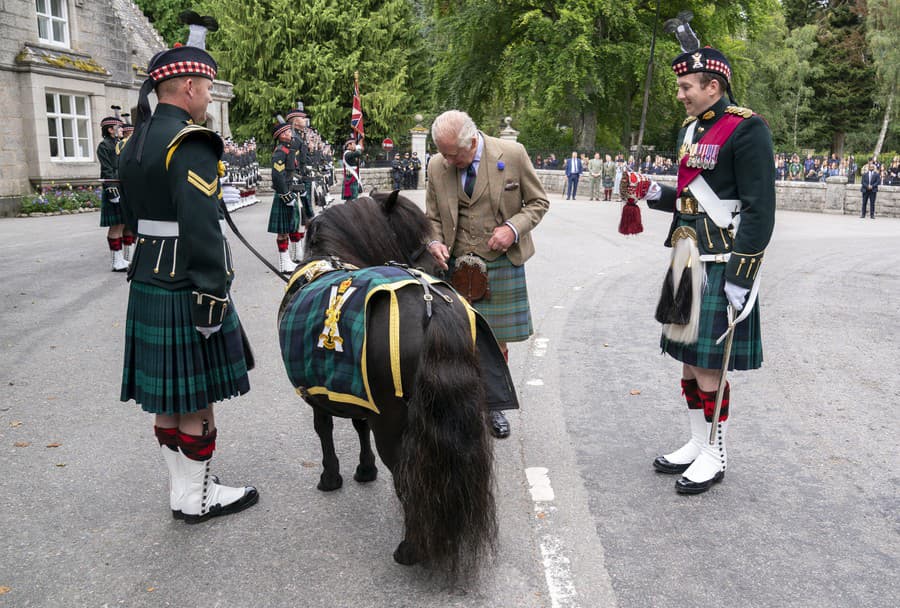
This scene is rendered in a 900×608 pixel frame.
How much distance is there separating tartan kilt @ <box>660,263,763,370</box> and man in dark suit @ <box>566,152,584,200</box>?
86.3 feet

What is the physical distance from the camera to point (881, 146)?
158ft

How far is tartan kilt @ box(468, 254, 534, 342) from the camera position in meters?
4.55

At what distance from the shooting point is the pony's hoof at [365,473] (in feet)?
12.6

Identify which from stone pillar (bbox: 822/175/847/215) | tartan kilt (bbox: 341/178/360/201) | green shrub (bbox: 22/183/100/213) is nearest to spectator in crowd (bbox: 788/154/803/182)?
stone pillar (bbox: 822/175/847/215)

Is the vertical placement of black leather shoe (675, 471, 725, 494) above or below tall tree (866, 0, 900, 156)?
below

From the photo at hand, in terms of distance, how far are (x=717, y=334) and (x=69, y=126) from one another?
21295 mm

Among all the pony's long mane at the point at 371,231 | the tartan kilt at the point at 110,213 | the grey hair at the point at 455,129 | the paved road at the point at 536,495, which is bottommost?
the paved road at the point at 536,495

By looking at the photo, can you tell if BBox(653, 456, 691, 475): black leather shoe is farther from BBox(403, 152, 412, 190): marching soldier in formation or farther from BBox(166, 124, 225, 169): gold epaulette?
BBox(403, 152, 412, 190): marching soldier in formation

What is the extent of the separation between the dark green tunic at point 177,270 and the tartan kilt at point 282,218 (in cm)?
719

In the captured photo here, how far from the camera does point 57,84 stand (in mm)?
19234

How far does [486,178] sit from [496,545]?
7.23ft

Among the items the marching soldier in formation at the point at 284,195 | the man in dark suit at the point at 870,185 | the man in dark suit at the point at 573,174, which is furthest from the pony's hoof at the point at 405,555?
the man in dark suit at the point at 573,174

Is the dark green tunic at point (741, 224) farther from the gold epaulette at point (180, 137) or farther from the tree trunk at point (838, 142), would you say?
the tree trunk at point (838, 142)

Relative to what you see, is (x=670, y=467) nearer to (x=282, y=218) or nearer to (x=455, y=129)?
(x=455, y=129)
